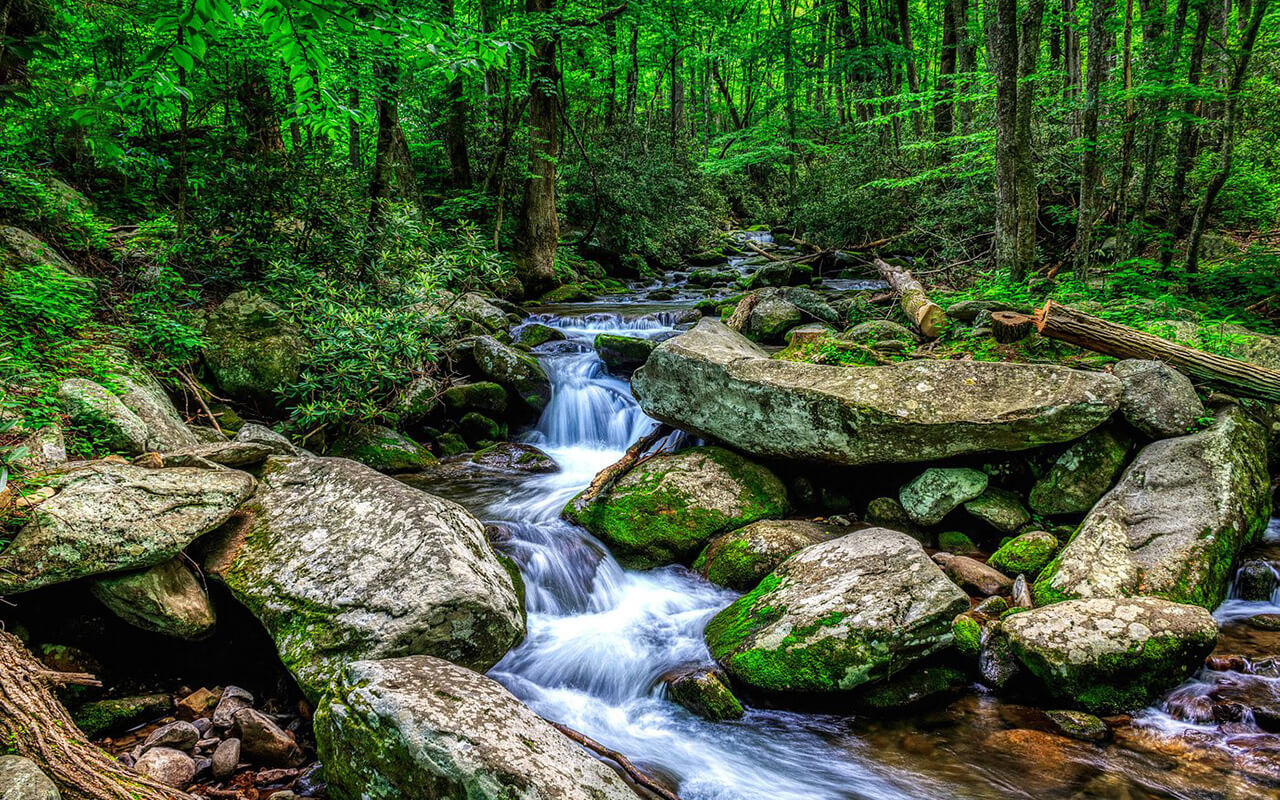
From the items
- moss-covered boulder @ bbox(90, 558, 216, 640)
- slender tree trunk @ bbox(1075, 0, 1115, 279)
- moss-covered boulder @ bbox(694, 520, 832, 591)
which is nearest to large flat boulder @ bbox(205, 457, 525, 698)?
moss-covered boulder @ bbox(90, 558, 216, 640)

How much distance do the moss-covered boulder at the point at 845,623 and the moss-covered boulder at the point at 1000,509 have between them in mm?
1561

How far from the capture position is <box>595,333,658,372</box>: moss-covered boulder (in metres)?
10.8

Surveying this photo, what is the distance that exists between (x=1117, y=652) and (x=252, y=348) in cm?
856

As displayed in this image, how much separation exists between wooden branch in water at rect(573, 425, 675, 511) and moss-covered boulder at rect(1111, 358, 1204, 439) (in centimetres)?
475

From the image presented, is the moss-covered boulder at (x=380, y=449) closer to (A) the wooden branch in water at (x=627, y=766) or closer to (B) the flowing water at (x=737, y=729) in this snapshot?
(B) the flowing water at (x=737, y=729)

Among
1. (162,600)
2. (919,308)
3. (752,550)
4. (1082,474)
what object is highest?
(919,308)

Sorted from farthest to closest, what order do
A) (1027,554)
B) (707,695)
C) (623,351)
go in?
(623,351) → (1027,554) → (707,695)

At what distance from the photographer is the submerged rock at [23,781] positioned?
87.9 inches

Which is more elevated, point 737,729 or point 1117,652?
point 1117,652

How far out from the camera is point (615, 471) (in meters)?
7.28

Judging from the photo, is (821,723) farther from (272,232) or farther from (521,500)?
(272,232)

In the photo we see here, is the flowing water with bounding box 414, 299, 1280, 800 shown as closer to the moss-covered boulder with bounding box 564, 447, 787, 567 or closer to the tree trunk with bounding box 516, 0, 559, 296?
the moss-covered boulder with bounding box 564, 447, 787, 567

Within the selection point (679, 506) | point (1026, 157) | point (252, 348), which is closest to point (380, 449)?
point (252, 348)

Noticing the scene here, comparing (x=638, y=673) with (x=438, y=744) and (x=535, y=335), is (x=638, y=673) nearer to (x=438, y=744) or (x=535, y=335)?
(x=438, y=744)
